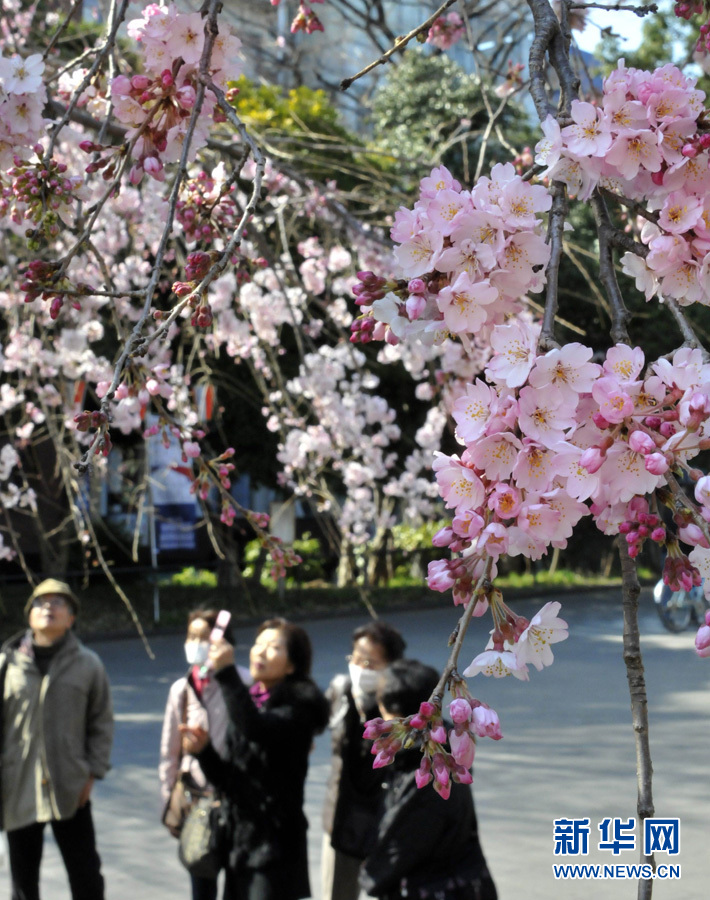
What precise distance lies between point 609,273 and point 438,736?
476 mm

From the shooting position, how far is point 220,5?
1.44m

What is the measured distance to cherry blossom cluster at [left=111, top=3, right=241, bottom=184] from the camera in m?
1.39

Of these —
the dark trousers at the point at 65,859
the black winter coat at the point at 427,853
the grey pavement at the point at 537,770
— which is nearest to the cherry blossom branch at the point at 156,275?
the black winter coat at the point at 427,853

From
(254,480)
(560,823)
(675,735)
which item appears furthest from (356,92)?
(560,823)

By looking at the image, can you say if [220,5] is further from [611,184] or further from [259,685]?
[259,685]

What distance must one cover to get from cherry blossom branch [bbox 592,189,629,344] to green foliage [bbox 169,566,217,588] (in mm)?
13987

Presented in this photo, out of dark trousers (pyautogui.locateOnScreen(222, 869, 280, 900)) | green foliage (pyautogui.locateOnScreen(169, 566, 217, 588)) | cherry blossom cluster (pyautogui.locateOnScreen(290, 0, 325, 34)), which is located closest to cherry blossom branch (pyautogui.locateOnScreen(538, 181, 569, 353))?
cherry blossom cluster (pyautogui.locateOnScreen(290, 0, 325, 34))

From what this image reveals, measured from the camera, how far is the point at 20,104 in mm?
1422

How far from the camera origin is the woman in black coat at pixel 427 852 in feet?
8.61

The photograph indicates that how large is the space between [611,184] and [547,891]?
3707 mm

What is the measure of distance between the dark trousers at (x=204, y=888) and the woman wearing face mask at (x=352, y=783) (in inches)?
15.4

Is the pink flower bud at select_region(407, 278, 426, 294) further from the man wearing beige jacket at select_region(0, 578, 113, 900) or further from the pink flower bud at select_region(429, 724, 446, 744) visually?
the man wearing beige jacket at select_region(0, 578, 113, 900)

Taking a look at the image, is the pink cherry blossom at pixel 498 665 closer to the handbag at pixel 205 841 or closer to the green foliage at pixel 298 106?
the handbag at pixel 205 841

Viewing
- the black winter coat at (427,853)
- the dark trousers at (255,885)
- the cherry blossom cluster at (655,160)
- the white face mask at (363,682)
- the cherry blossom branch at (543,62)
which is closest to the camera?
the cherry blossom cluster at (655,160)
